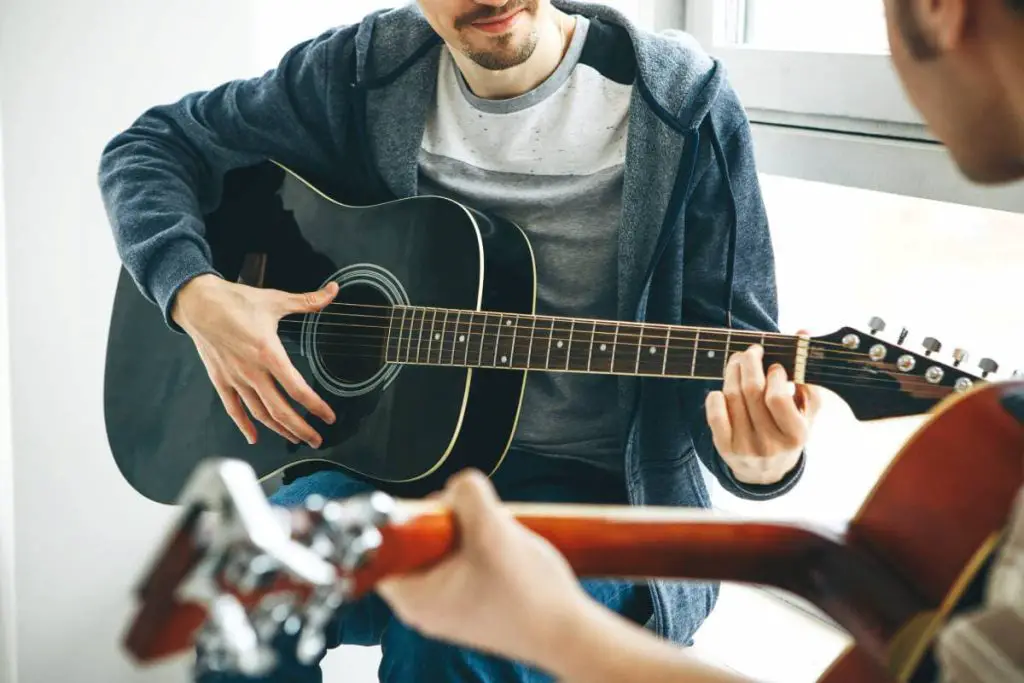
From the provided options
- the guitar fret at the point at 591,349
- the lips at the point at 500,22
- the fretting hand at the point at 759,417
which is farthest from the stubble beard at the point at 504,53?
the fretting hand at the point at 759,417

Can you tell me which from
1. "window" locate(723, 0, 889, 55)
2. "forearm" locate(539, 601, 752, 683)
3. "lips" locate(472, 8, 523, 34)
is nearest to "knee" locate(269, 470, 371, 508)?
"lips" locate(472, 8, 523, 34)

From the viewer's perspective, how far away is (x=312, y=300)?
1241 millimetres

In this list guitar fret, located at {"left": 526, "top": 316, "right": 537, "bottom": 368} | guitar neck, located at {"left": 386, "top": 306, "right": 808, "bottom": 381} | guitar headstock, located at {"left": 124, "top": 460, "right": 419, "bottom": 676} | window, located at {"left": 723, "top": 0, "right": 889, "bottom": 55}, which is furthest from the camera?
window, located at {"left": 723, "top": 0, "right": 889, "bottom": 55}

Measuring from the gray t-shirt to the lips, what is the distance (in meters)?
0.09

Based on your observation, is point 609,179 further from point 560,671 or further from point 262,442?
point 560,671

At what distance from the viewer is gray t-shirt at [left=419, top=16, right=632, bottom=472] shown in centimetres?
119

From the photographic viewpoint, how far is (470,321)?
1137mm

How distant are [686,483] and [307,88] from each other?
27.1 inches

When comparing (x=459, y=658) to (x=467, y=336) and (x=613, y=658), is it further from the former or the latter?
(x=613, y=658)

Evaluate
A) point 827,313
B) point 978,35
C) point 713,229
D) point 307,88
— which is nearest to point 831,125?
point 827,313

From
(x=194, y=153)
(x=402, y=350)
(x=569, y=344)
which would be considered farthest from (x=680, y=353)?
(x=194, y=153)

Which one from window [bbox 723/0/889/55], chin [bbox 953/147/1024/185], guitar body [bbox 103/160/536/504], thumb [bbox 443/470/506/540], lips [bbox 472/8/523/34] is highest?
lips [bbox 472/8/523/34]

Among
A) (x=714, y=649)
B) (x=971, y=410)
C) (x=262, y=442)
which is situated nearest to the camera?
(x=971, y=410)

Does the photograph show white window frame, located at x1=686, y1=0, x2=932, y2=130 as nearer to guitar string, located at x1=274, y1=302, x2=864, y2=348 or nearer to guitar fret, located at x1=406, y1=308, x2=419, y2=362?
guitar string, located at x1=274, y1=302, x2=864, y2=348
